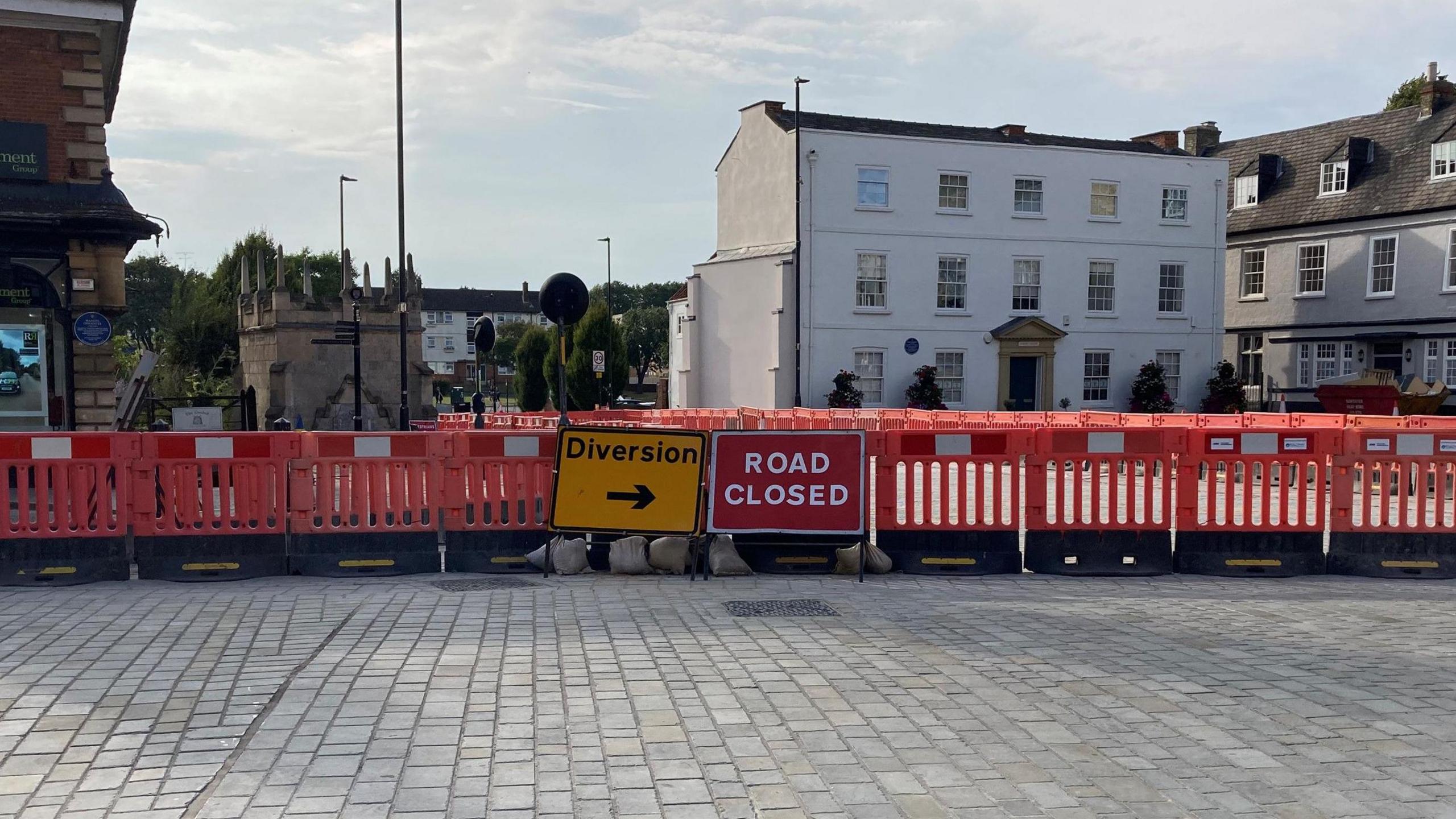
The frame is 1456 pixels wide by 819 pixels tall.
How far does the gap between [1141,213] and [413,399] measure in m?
26.9

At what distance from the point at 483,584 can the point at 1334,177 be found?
40344 mm

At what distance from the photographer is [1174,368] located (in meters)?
41.0

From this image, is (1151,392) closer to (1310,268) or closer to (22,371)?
(1310,268)

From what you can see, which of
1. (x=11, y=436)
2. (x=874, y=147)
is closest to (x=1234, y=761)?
(x=11, y=436)

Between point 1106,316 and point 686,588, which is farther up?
point 1106,316

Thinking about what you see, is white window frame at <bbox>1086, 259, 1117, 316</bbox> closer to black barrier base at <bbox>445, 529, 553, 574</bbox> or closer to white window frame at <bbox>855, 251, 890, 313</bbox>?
white window frame at <bbox>855, 251, 890, 313</bbox>

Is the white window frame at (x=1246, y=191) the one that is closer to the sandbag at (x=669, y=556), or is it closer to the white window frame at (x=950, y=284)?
the white window frame at (x=950, y=284)

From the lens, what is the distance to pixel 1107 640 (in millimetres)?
7211

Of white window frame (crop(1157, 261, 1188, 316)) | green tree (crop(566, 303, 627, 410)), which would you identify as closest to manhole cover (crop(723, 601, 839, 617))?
white window frame (crop(1157, 261, 1188, 316))

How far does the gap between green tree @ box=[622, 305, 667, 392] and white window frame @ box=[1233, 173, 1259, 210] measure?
66702mm

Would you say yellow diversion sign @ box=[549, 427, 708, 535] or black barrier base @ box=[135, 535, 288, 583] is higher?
yellow diversion sign @ box=[549, 427, 708, 535]

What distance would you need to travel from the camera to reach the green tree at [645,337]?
10612cm

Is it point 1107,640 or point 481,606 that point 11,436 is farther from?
point 1107,640

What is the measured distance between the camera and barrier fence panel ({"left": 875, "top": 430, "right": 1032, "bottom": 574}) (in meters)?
9.82
